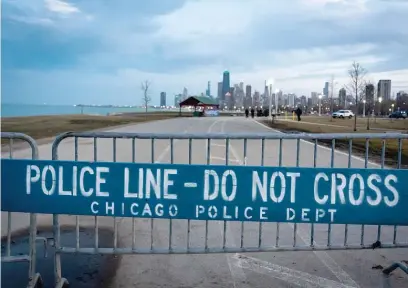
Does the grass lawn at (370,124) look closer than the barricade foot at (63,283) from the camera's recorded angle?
No

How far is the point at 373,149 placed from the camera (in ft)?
57.7

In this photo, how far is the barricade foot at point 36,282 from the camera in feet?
13.7

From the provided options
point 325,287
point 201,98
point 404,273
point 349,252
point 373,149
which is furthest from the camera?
point 201,98

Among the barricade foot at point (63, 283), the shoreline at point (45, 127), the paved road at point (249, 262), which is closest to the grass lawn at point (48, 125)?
the shoreline at point (45, 127)

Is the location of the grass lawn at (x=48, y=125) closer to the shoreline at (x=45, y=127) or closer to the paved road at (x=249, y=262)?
the shoreline at (x=45, y=127)

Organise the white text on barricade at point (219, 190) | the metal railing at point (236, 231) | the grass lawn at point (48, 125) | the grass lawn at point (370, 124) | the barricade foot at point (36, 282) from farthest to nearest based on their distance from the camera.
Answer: the grass lawn at point (370, 124) < the grass lawn at point (48, 125) < the metal railing at point (236, 231) < the white text on barricade at point (219, 190) < the barricade foot at point (36, 282)

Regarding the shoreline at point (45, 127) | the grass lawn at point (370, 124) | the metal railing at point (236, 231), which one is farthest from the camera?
the grass lawn at point (370, 124)

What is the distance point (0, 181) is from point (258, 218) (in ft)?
9.10

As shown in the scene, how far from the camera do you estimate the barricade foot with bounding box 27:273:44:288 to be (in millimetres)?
4188

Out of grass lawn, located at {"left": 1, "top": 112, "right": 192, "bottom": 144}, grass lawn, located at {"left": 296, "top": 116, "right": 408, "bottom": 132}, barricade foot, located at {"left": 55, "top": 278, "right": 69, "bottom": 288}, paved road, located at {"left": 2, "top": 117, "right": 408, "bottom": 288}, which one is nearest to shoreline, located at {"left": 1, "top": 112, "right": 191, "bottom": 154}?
grass lawn, located at {"left": 1, "top": 112, "right": 192, "bottom": 144}

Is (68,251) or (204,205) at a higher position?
(204,205)

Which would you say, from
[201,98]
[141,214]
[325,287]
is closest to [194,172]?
[141,214]

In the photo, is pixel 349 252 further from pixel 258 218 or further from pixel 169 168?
pixel 169 168

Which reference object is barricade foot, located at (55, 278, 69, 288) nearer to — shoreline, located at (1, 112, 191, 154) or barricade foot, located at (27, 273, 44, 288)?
barricade foot, located at (27, 273, 44, 288)
